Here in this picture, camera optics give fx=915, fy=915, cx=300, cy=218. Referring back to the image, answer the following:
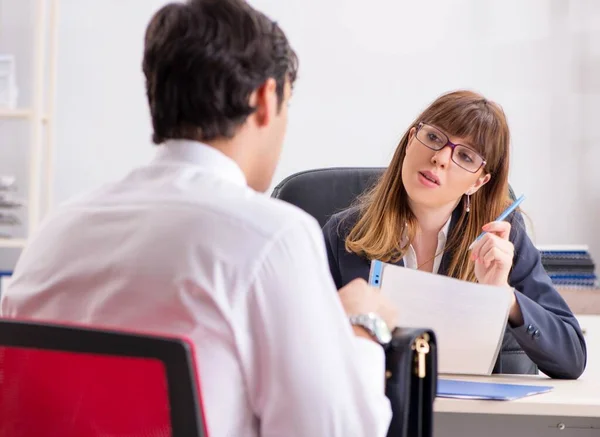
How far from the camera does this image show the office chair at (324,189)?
2.18 metres

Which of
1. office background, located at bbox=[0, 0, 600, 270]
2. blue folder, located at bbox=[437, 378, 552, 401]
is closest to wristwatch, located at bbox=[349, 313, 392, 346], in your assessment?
blue folder, located at bbox=[437, 378, 552, 401]

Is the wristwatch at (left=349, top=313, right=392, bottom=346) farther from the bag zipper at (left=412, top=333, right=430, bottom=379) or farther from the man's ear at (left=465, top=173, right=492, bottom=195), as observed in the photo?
the man's ear at (left=465, top=173, right=492, bottom=195)

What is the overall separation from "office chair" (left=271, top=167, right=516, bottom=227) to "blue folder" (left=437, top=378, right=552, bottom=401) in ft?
2.26

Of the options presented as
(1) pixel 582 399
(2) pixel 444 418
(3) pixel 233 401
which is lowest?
(2) pixel 444 418

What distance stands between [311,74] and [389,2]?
393mm

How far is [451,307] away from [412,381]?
0.50 metres

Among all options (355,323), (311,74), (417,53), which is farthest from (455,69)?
(355,323)

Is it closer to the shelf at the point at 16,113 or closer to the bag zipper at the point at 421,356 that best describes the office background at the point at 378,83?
the shelf at the point at 16,113

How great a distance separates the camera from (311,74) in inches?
134

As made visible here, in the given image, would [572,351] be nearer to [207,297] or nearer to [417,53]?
[207,297]

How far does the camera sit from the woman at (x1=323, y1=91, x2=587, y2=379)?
195 cm

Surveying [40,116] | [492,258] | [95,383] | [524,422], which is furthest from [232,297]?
[40,116]

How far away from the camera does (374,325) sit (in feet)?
3.52

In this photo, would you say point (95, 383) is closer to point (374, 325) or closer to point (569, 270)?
point (374, 325)
